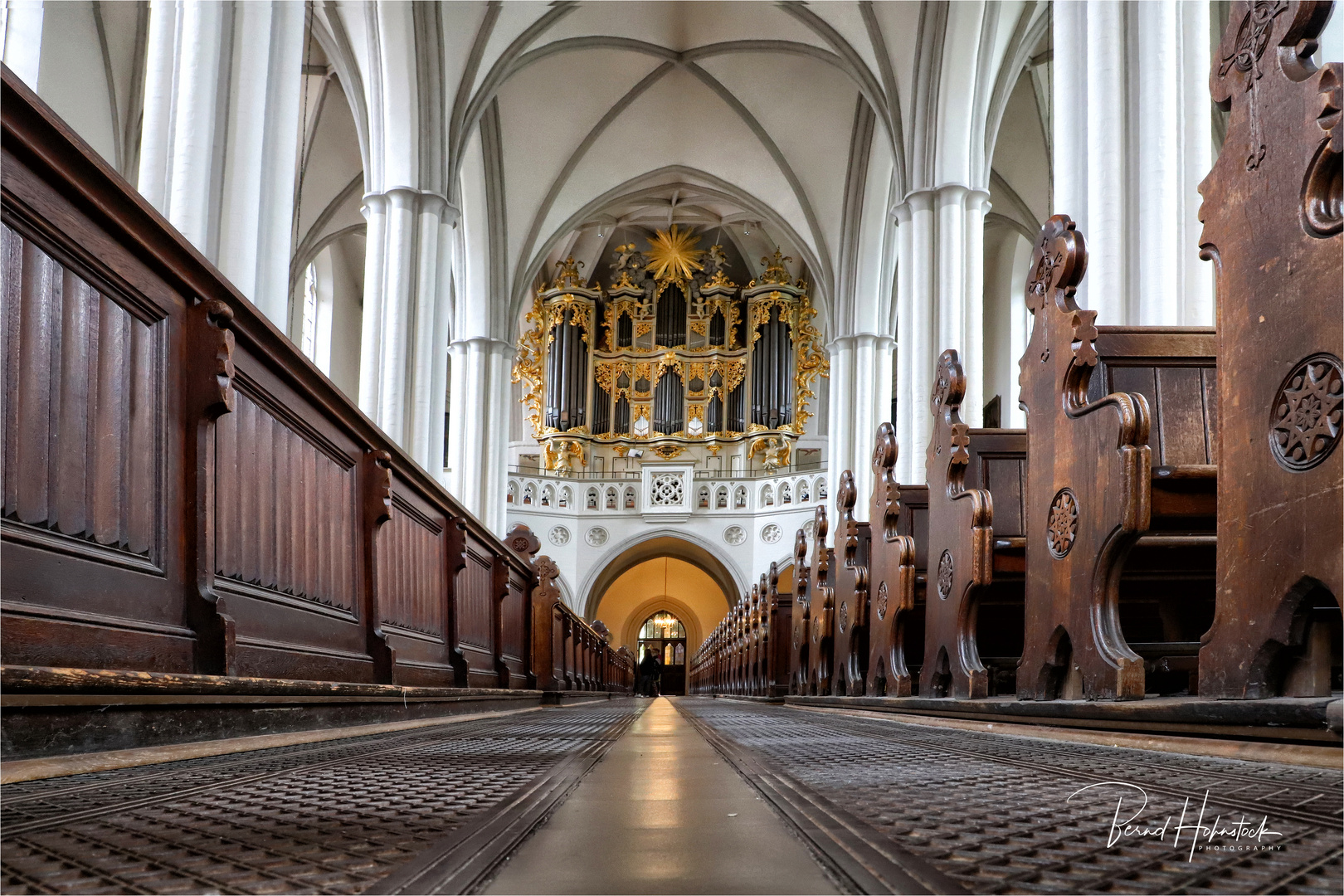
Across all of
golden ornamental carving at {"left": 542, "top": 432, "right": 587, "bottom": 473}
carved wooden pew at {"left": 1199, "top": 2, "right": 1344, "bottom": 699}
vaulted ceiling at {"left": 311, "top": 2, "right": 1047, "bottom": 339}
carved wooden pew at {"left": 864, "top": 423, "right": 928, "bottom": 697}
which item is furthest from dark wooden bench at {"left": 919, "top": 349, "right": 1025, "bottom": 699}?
golden ornamental carving at {"left": 542, "top": 432, "right": 587, "bottom": 473}

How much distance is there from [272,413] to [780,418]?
2000 cm

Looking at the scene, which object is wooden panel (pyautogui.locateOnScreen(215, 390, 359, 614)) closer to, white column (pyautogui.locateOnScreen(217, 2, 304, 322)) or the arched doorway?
white column (pyautogui.locateOnScreen(217, 2, 304, 322))

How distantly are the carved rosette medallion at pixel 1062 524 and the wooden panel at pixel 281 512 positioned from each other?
214 cm

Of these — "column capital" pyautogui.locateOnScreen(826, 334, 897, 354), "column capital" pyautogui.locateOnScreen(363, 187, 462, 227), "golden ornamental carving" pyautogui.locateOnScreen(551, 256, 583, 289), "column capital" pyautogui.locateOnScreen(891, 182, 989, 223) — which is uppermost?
"golden ornamental carving" pyautogui.locateOnScreen(551, 256, 583, 289)

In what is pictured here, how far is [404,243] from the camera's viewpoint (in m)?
12.3

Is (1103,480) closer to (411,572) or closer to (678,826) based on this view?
(678,826)

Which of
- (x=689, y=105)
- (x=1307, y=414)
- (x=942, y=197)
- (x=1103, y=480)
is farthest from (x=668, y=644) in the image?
(x=1307, y=414)

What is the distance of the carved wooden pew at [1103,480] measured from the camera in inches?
108

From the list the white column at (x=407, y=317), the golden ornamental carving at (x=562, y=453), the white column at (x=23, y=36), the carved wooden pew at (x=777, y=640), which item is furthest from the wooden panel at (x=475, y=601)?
the golden ornamental carving at (x=562, y=453)

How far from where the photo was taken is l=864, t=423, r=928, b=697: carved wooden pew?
496 centimetres

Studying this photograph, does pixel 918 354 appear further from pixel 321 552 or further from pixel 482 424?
pixel 321 552

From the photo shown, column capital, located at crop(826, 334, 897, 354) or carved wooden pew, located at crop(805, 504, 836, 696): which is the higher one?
column capital, located at crop(826, 334, 897, 354)

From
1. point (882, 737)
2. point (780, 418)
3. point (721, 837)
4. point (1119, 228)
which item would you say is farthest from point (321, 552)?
point (780, 418)

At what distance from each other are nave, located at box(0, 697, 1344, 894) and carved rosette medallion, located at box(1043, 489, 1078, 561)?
106 centimetres
